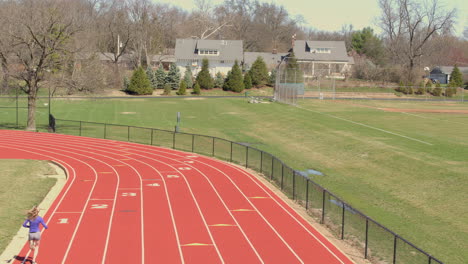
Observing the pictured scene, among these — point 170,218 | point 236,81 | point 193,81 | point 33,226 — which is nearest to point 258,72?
point 236,81

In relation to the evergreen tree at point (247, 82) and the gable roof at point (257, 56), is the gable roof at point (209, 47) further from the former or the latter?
the evergreen tree at point (247, 82)

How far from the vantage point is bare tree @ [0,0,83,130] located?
49219 mm

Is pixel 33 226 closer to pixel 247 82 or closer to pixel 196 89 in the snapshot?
pixel 196 89

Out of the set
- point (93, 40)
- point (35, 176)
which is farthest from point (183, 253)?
point (93, 40)

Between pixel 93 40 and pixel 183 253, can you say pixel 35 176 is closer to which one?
pixel 183 253

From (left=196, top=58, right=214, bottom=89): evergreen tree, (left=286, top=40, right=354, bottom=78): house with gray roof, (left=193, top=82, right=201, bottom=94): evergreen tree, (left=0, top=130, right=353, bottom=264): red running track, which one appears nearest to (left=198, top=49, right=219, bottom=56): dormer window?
(left=286, top=40, right=354, bottom=78): house with gray roof

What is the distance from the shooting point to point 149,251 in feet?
64.5

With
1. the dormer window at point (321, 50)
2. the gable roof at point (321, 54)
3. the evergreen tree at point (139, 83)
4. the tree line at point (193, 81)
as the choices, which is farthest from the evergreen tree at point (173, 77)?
the dormer window at point (321, 50)

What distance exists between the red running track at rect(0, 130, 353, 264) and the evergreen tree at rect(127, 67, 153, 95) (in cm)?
5692

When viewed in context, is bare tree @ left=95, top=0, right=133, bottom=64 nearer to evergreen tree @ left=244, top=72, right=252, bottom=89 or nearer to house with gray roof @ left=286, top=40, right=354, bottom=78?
evergreen tree @ left=244, top=72, right=252, bottom=89

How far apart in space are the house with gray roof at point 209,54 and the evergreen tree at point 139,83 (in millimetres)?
27986

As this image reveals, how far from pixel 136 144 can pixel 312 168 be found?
562 inches

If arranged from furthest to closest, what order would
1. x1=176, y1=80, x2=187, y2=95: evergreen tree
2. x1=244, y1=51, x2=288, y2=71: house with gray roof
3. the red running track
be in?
x1=244, y1=51, x2=288, y2=71: house with gray roof
x1=176, y1=80, x2=187, y2=95: evergreen tree
the red running track

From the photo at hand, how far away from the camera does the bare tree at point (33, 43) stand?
161 ft
